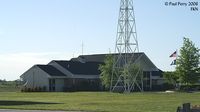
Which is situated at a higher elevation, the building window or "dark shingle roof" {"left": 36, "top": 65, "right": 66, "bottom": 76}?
"dark shingle roof" {"left": 36, "top": 65, "right": 66, "bottom": 76}

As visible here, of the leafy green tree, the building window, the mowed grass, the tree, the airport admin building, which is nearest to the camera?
the mowed grass

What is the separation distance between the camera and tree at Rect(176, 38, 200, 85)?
7900 cm

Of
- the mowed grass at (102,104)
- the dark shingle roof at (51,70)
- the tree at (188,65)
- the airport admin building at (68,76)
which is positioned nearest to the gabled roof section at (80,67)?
the airport admin building at (68,76)

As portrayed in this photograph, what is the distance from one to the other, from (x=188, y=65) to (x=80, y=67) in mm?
26793

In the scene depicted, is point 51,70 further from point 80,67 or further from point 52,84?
point 80,67

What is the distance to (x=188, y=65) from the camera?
7950cm

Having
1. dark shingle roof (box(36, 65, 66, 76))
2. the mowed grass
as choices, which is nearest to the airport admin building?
dark shingle roof (box(36, 65, 66, 76))

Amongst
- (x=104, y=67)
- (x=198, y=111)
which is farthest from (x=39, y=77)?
(x=198, y=111)

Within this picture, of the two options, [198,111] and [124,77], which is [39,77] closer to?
[124,77]

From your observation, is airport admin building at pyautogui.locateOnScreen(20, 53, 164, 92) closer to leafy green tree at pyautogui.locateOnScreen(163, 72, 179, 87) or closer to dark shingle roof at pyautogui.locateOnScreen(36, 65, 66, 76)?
dark shingle roof at pyautogui.locateOnScreen(36, 65, 66, 76)

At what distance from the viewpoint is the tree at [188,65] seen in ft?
259

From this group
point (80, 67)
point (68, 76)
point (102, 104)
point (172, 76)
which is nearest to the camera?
point (102, 104)

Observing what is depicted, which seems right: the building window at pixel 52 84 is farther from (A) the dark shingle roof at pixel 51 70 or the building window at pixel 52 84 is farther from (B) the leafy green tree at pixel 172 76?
(B) the leafy green tree at pixel 172 76

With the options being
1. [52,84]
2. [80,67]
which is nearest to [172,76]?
[80,67]
